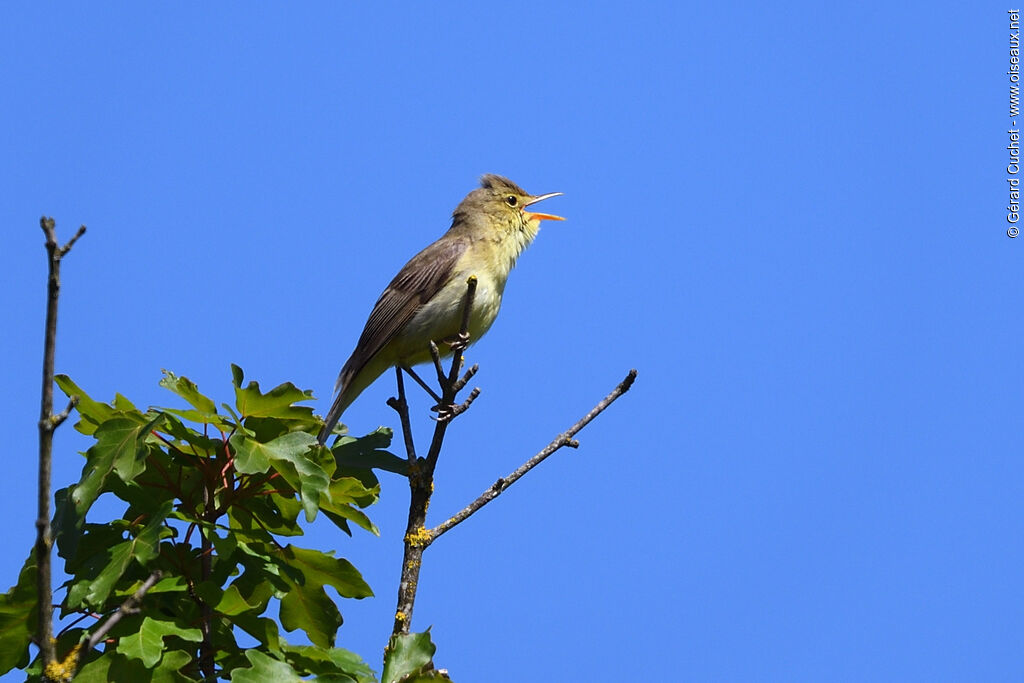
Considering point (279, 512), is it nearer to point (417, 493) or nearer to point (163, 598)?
point (163, 598)

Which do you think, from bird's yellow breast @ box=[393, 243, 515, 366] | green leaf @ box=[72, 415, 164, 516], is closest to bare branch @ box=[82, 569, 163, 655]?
green leaf @ box=[72, 415, 164, 516]

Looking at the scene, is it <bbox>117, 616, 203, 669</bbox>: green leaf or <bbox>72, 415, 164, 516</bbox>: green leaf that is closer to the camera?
<bbox>117, 616, 203, 669</bbox>: green leaf

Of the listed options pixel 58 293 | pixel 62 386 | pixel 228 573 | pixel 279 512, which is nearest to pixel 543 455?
pixel 279 512

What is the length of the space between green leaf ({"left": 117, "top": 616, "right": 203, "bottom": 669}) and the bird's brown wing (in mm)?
A: 4124

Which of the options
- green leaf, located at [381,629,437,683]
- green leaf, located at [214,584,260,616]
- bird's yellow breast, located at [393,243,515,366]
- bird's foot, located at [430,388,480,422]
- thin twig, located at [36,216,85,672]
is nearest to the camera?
thin twig, located at [36,216,85,672]

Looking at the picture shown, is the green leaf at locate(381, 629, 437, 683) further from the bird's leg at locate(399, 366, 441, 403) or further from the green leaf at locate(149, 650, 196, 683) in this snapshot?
the bird's leg at locate(399, 366, 441, 403)

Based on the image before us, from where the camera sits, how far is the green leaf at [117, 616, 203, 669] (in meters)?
3.00

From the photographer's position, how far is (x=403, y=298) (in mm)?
7453

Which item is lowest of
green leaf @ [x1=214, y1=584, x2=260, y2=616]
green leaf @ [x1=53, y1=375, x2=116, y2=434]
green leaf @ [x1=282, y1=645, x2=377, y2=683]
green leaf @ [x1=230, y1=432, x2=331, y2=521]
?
green leaf @ [x1=282, y1=645, x2=377, y2=683]

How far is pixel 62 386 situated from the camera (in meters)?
3.62

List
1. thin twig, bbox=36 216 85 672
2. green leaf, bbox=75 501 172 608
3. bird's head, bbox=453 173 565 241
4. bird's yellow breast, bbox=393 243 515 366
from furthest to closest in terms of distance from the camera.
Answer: bird's head, bbox=453 173 565 241, bird's yellow breast, bbox=393 243 515 366, green leaf, bbox=75 501 172 608, thin twig, bbox=36 216 85 672

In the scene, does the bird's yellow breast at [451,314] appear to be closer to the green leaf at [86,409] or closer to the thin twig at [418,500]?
the thin twig at [418,500]

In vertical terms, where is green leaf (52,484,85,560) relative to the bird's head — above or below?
below

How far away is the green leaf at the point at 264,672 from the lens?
3.02 metres
